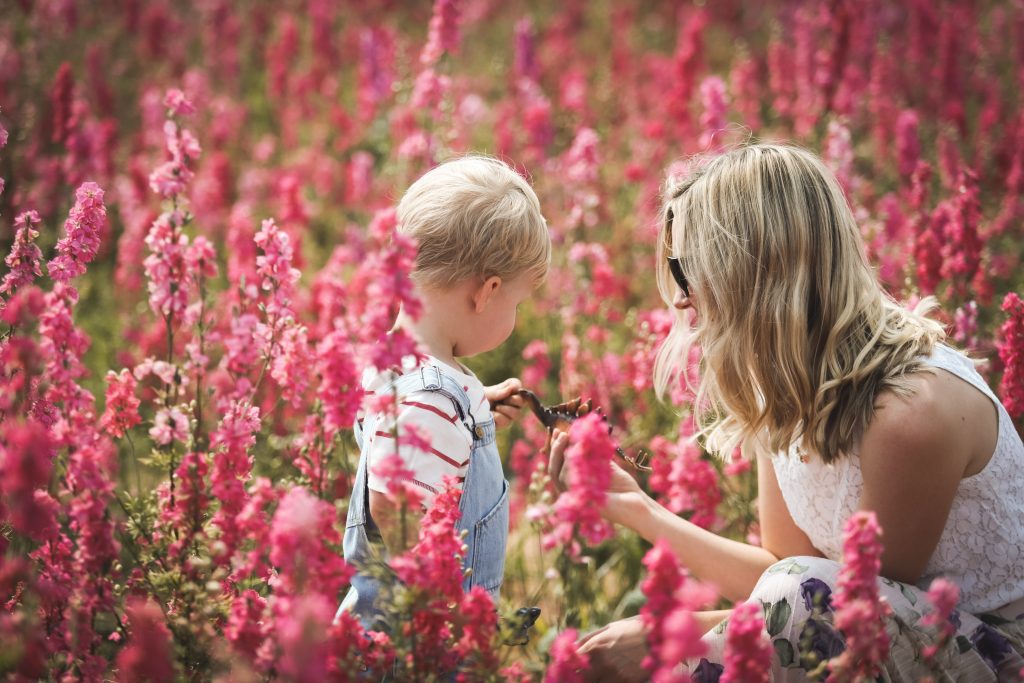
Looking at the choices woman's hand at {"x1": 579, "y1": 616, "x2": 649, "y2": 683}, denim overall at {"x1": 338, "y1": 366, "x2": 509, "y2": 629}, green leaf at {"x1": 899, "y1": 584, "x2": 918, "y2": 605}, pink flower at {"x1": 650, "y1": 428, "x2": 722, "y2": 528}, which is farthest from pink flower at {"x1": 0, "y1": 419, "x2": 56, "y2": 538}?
green leaf at {"x1": 899, "y1": 584, "x2": 918, "y2": 605}

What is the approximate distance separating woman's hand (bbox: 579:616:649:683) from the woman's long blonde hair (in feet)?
1.98

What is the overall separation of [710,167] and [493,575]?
4.03 ft

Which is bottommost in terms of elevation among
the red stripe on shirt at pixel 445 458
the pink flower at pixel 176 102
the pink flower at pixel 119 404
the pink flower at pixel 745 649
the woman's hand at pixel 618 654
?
the woman's hand at pixel 618 654

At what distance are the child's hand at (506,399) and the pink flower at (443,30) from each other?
6.59 ft

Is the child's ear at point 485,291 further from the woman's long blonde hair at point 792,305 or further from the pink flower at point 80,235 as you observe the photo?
the pink flower at point 80,235

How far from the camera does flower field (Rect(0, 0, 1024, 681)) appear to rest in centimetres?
167

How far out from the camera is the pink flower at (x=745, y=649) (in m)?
1.51

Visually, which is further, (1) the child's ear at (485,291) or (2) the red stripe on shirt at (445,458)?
(1) the child's ear at (485,291)

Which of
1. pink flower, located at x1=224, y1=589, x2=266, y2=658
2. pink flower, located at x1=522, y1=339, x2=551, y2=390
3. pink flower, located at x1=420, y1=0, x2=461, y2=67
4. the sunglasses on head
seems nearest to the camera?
pink flower, located at x1=224, y1=589, x2=266, y2=658

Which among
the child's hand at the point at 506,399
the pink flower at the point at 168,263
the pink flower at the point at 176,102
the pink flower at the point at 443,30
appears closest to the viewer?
the pink flower at the point at 168,263

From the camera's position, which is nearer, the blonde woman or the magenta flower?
the magenta flower

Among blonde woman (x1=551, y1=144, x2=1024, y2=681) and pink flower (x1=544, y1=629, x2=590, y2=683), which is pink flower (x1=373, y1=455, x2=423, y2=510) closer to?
pink flower (x1=544, y1=629, x2=590, y2=683)

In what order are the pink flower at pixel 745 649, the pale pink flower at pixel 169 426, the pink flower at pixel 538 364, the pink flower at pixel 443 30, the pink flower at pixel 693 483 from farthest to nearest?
the pink flower at pixel 443 30 → the pink flower at pixel 538 364 → the pink flower at pixel 693 483 → the pale pink flower at pixel 169 426 → the pink flower at pixel 745 649

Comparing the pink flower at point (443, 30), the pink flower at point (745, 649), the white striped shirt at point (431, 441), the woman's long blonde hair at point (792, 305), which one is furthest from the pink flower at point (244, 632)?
the pink flower at point (443, 30)
